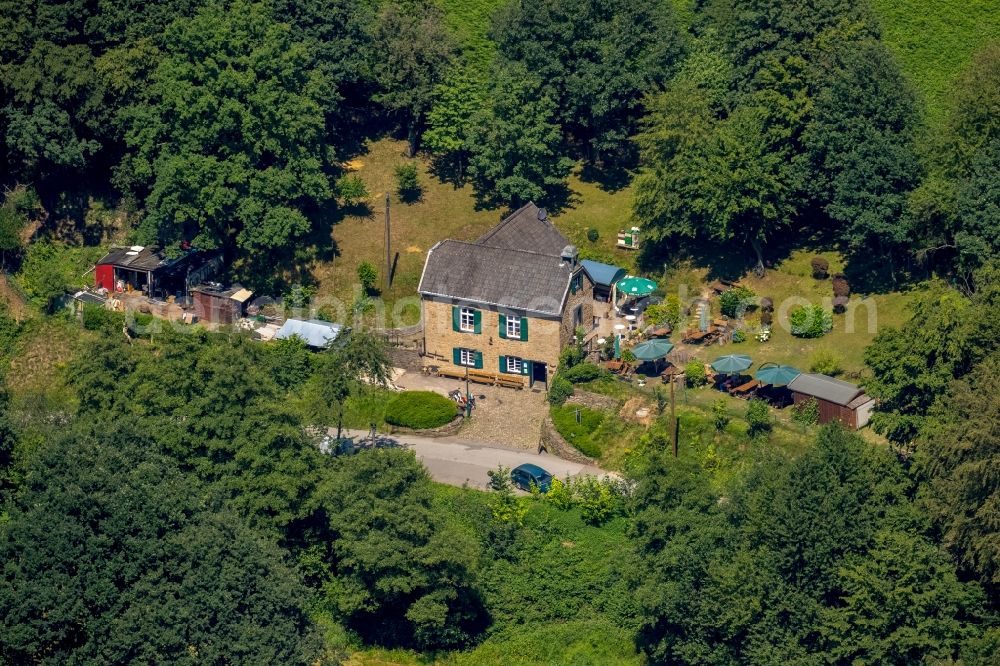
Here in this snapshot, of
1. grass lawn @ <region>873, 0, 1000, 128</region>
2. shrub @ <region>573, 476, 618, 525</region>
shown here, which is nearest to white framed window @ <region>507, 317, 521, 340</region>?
shrub @ <region>573, 476, 618, 525</region>

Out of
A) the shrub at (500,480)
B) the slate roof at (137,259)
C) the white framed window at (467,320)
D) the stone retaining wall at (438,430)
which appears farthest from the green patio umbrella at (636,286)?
the slate roof at (137,259)

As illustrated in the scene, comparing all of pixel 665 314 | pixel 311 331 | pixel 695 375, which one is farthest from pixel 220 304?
pixel 695 375

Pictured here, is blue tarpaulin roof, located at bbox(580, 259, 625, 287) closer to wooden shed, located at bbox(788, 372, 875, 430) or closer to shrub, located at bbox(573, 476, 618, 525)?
wooden shed, located at bbox(788, 372, 875, 430)

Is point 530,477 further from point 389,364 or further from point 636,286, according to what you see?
point 636,286

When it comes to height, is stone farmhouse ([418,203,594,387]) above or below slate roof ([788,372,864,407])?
above

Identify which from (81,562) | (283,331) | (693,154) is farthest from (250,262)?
(81,562)

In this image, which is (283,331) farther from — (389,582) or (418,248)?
(389,582)
